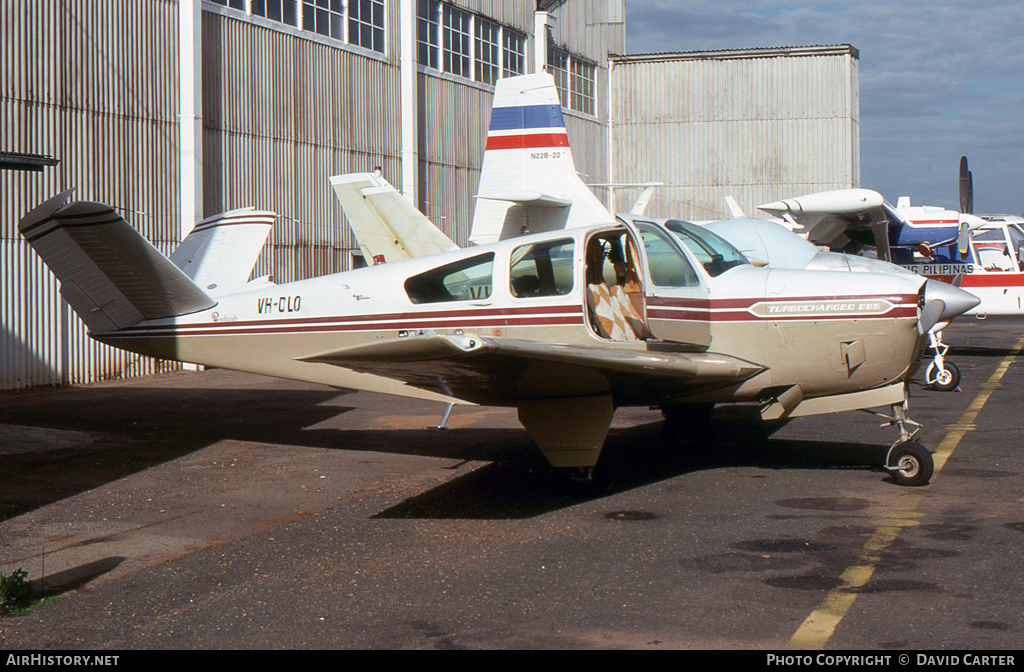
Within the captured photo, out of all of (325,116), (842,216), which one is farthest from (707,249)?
(325,116)

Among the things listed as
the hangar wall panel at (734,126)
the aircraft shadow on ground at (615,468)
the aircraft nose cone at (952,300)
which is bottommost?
the aircraft shadow on ground at (615,468)

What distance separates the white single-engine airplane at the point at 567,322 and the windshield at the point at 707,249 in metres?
0.02

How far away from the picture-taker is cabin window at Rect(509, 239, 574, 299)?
759cm

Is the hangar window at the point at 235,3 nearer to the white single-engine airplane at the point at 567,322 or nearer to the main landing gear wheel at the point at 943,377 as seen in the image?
the white single-engine airplane at the point at 567,322

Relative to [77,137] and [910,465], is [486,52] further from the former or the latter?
[910,465]

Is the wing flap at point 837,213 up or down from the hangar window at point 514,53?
down

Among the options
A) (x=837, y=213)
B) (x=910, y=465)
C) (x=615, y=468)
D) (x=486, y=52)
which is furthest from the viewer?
(x=486, y=52)

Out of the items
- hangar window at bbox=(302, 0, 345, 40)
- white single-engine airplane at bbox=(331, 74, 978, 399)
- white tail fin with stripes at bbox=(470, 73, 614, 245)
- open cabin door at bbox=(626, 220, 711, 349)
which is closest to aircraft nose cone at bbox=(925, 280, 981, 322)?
white single-engine airplane at bbox=(331, 74, 978, 399)

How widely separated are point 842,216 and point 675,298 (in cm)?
1125

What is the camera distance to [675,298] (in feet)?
24.9

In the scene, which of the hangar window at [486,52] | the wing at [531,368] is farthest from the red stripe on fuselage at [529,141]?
the hangar window at [486,52]

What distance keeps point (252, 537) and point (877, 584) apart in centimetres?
379

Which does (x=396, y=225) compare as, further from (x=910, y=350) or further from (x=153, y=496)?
(x=910, y=350)

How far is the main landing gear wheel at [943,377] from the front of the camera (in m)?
13.5
